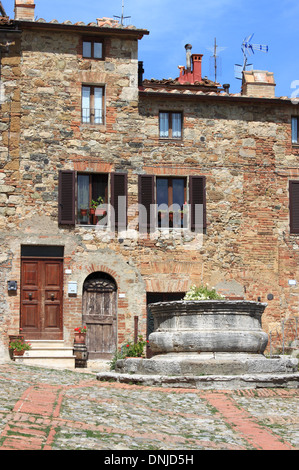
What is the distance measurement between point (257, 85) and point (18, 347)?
9.95m

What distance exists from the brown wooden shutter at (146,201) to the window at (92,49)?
3552 mm

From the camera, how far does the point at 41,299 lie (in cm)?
1928

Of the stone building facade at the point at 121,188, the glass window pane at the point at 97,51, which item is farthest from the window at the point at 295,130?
the glass window pane at the point at 97,51

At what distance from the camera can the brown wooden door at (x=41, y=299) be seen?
754 inches

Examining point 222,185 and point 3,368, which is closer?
point 3,368

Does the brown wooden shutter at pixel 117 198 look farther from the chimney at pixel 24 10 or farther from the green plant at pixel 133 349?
the chimney at pixel 24 10

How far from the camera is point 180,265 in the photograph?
2005cm

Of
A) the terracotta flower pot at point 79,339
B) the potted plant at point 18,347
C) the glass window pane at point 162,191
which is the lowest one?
the potted plant at point 18,347

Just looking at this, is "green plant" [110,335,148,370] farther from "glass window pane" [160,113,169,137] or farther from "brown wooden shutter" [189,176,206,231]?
"glass window pane" [160,113,169,137]

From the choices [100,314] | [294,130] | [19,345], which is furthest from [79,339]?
[294,130]

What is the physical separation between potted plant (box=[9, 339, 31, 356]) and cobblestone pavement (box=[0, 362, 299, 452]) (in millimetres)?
6412
